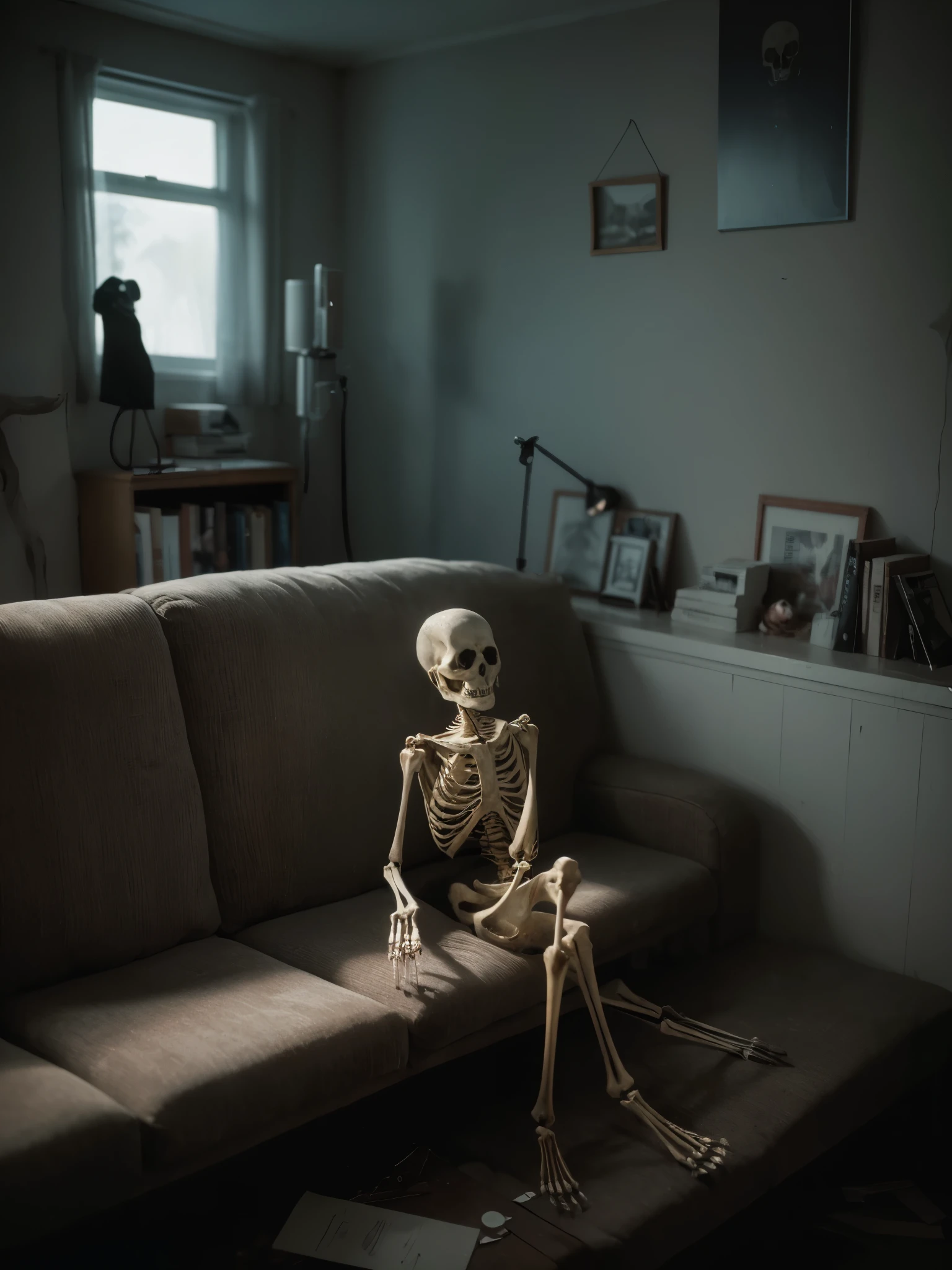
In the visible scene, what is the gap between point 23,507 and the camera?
10.7ft

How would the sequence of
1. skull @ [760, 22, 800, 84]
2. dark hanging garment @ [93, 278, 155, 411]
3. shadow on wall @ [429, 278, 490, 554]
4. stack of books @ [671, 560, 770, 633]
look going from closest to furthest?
skull @ [760, 22, 800, 84], stack of books @ [671, 560, 770, 633], dark hanging garment @ [93, 278, 155, 411], shadow on wall @ [429, 278, 490, 554]

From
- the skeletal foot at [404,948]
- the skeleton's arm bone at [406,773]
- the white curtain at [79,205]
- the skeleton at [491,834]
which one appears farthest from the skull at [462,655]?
the white curtain at [79,205]

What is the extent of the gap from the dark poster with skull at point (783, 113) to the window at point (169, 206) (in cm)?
167

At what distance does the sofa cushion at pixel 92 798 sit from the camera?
183 cm

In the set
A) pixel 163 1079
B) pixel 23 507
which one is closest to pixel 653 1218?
pixel 163 1079

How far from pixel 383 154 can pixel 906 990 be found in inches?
118

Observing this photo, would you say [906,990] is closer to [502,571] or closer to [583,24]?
[502,571]

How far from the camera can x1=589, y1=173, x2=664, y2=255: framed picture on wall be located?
9.92 feet

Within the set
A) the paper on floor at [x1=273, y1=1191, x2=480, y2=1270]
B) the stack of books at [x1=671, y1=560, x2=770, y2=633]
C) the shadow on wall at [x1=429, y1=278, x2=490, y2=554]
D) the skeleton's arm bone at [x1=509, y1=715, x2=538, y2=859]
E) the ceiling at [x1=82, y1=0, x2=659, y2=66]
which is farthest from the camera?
the shadow on wall at [x1=429, y1=278, x2=490, y2=554]

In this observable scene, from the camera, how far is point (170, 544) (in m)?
3.37

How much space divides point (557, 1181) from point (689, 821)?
943 millimetres

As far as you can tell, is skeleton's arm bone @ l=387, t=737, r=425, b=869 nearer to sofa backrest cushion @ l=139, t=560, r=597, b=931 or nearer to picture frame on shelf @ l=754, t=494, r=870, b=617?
sofa backrest cushion @ l=139, t=560, r=597, b=931

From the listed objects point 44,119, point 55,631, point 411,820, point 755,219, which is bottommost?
point 411,820

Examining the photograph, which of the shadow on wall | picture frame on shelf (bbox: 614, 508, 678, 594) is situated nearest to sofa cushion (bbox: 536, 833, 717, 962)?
picture frame on shelf (bbox: 614, 508, 678, 594)
